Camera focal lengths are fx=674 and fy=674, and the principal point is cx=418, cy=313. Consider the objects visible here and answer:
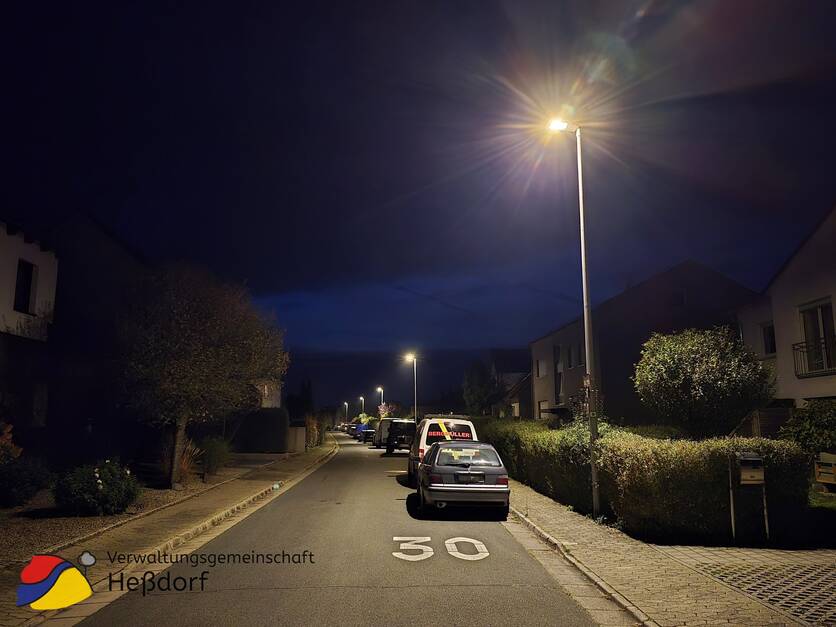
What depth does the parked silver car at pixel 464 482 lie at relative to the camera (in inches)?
509

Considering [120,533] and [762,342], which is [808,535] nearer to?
[120,533]

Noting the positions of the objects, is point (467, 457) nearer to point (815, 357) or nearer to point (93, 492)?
point (93, 492)

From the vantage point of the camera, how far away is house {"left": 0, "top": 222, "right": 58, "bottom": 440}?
61.8 feet

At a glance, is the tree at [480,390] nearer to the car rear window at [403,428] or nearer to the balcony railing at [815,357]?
the car rear window at [403,428]

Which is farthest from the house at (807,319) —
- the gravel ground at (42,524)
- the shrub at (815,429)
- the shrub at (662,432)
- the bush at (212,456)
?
the gravel ground at (42,524)

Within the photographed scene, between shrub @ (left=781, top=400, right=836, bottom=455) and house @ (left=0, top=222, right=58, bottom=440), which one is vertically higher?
house @ (left=0, top=222, right=58, bottom=440)

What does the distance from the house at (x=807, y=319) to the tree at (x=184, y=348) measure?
14.9m

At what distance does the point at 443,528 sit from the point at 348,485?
834 cm

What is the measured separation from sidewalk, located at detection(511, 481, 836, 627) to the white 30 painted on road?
1.22 m

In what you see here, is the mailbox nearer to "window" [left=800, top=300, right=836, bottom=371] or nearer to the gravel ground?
the gravel ground

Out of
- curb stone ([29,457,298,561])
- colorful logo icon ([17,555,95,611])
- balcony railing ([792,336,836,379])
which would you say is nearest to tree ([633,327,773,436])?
balcony railing ([792,336,836,379])

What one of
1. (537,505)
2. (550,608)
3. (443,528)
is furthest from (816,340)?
(550,608)

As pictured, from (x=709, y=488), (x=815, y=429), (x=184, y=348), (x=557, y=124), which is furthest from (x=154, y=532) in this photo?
(x=815, y=429)

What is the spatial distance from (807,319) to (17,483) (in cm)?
2170
